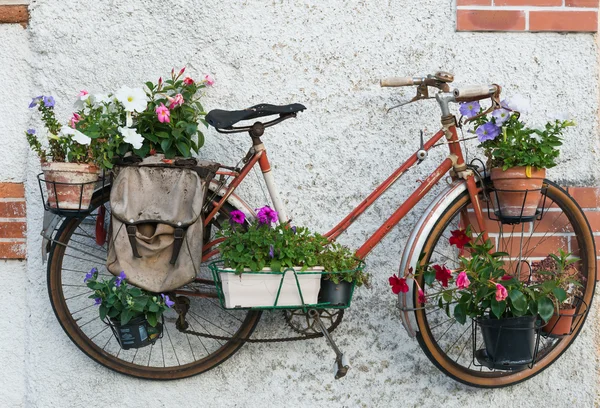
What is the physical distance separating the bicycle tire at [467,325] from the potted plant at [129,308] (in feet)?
3.80

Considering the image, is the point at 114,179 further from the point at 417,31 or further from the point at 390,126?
the point at 417,31

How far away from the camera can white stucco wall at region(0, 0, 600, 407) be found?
11.2 ft

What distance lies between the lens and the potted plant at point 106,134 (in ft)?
9.80

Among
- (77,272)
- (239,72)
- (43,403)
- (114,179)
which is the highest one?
(239,72)

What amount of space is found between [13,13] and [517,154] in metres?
2.47

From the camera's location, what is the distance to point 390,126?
3.46m

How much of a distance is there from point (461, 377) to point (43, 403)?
79.9 inches

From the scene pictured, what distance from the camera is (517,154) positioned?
304cm

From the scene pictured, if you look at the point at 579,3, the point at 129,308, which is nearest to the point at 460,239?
the point at 579,3

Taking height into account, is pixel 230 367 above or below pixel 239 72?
below

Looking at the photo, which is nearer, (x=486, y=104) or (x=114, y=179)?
(x=114, y=179)

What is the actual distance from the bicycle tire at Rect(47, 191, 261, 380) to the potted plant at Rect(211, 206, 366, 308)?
0.41 metres

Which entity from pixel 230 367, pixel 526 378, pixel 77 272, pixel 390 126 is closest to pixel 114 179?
pixel 77 272

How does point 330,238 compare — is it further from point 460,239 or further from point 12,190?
point 12,190
